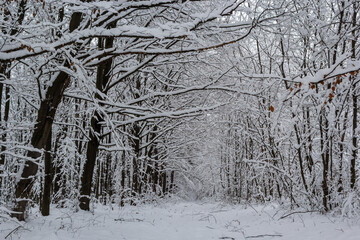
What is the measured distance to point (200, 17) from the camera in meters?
3.34

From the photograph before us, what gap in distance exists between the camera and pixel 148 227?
18.7 ft

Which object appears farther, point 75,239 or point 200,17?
point 75,239

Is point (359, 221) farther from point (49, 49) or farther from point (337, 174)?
point (49, 49)

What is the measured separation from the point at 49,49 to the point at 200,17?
5.46ft

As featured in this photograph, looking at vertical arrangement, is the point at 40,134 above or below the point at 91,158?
above

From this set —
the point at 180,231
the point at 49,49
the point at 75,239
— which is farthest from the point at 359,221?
the point at 49,49

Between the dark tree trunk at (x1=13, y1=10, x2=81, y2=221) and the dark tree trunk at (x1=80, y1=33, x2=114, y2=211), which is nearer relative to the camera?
the dark tree trunk at (x1=13, y1=10, x2=81, y2=221)

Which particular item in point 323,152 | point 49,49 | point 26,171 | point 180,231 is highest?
point 49,49

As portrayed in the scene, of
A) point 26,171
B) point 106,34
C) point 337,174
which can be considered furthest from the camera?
point 337,174

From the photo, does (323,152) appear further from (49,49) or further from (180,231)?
(49,49)

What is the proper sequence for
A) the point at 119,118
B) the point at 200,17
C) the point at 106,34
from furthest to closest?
the point at 119,118, the point at 200,17, the point at 106,34

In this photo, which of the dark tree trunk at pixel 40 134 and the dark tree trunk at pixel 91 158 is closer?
the dark tree trunk at pixel 40 134

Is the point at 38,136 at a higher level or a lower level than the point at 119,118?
lower

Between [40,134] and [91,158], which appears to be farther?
[91,158]
